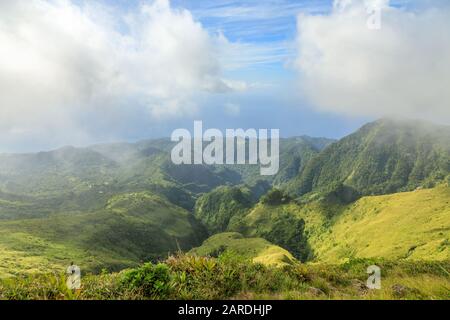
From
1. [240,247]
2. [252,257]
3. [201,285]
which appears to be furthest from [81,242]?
[201,285]

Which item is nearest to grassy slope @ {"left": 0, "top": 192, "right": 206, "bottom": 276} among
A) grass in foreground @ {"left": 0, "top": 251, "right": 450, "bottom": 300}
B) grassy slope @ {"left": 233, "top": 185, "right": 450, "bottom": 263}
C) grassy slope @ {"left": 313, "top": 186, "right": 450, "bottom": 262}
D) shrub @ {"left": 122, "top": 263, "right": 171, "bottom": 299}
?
grassy slope @ {"left": 233, "top": 185, "right": 450, "bottom": 263}

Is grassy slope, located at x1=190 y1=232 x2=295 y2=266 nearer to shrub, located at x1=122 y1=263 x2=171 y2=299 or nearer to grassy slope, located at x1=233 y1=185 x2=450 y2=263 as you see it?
grassy slope, located at x1=233 y1=185 x2=450 y2=263

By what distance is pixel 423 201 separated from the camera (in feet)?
420

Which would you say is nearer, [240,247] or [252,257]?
[252,257]

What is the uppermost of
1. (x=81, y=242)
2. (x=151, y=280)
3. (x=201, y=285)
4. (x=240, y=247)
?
(x=151, y=280)

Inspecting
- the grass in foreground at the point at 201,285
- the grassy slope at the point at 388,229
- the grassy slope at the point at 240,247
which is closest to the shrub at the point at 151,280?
the grass in foreground at the point at 201,285

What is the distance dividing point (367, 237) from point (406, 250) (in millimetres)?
34138

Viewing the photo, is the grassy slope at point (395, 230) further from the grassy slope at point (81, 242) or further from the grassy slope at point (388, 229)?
the grassy slope at point (81, 242)

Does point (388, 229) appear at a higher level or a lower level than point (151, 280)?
lower

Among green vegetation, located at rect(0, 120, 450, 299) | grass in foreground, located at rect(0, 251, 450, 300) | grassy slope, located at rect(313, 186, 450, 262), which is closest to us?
grass in foreground, located at rect(0, 251, 450, 300)

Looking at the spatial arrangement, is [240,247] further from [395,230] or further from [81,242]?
[81,242]

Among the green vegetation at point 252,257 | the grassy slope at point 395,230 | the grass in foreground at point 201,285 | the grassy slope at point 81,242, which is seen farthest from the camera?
the grassy slope at point 81,242

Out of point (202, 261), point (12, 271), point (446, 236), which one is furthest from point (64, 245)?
point (202, 261)
